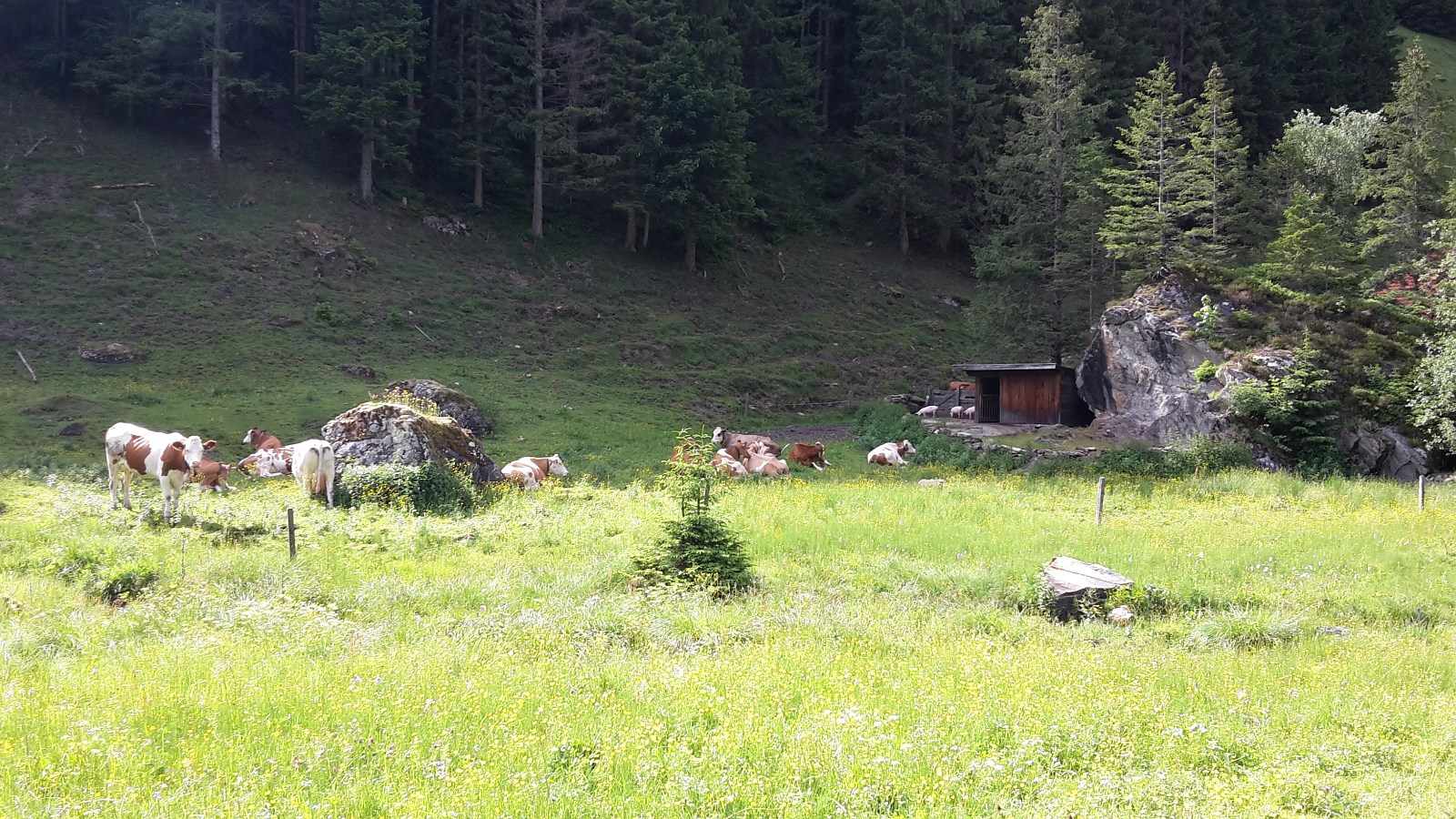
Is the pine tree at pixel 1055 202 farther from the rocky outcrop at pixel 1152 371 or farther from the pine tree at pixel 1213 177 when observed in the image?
the rocky outcrop at pixel 1152 371

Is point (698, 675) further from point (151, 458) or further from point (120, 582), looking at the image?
point (151, 458)

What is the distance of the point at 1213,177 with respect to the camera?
3634 centimetres

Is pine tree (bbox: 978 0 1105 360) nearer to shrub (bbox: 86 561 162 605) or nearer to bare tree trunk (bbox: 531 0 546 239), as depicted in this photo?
bare tree trunk (bbox: 531 0 546 239)

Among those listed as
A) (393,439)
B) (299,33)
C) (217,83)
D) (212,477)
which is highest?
(299,33)

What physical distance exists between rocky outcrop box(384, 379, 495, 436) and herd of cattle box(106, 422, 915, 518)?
13.9ft

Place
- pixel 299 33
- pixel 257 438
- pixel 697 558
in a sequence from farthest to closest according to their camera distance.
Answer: pixel 299 33
pixel 257 438
pixel 697 558

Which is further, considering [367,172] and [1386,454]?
[367,172]

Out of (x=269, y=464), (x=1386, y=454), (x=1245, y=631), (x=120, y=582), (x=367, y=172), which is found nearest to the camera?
(x=120, y=582)

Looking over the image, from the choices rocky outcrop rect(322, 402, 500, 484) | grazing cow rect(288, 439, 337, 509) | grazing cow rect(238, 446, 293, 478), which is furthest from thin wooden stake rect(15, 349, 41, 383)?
grazing cow rect(288, 439, 337, 509)

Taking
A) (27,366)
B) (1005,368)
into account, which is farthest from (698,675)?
(27,366)

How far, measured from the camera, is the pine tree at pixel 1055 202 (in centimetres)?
3647

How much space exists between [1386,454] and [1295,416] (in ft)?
8.52

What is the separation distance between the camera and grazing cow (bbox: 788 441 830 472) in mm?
26266

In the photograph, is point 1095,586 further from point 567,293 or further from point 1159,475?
point 567,293
